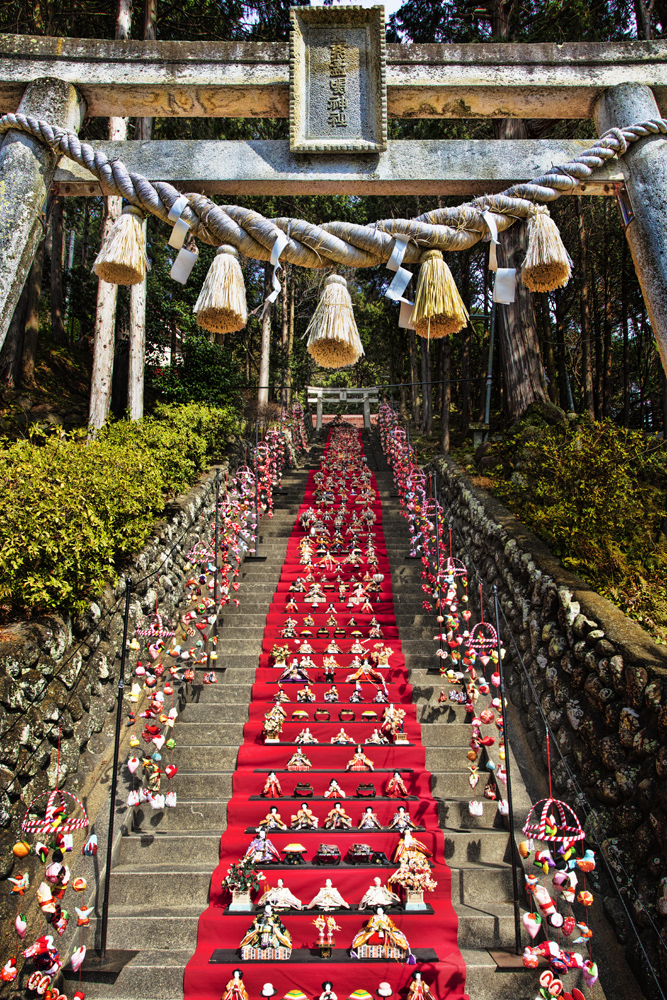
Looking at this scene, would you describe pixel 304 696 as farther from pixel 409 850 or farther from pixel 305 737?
pixel 409 850

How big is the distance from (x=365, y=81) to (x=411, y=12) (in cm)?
1174

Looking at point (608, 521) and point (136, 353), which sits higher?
point (136, 353)

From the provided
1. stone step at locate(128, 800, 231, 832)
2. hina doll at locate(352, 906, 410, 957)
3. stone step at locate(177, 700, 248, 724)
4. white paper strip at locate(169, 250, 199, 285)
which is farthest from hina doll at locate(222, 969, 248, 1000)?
white paper strip at locate(169, 250, 199, 285)

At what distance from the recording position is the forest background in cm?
570

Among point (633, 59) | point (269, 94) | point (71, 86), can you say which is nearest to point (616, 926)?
point (633, 59)

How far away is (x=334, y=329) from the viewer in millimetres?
2670

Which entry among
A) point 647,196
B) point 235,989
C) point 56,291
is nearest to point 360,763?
point 235,989

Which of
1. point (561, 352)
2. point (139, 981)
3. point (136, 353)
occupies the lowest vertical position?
point (139, 981)

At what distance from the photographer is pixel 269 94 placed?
3020mm

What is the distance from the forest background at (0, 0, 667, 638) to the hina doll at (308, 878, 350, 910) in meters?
2.83

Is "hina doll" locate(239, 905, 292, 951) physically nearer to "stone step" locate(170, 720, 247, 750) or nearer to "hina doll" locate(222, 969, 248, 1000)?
"hina doll" locate(222, 969, 248, 1000)

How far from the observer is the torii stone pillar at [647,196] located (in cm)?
273

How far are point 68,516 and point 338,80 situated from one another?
333 cm

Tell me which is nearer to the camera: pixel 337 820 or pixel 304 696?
pixel 337 820
